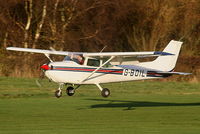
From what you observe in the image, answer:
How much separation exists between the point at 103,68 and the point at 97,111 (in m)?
4.19

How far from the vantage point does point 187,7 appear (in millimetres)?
38656

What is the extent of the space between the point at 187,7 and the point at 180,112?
23598 millimetres

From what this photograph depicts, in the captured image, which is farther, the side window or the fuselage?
the side window

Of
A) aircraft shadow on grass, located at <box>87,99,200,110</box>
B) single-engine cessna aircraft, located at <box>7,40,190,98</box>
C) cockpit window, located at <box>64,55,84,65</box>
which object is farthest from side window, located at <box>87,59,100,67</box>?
aircraft shadow on grass, located at <box>87,99,200,110</box>

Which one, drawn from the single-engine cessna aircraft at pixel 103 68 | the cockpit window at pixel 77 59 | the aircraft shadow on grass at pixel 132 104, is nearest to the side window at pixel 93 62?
the single-engine cessna aircraft at pixel 103 68

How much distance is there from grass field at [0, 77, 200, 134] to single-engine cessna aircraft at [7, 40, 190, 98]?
30.5 inches

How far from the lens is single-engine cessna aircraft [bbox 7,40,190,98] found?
758 inches

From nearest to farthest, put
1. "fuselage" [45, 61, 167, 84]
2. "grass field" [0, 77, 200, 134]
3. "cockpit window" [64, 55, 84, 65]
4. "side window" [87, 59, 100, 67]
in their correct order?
1. "grass field" [0, 77, 200, 134]
2. "fuselage" [45, 61, 167, 84]
3. "cockpit window" [64, 55, 84, 65]
4. "side window" [87, 59, 100, 67]

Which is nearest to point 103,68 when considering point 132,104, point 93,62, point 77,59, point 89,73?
point 93,62

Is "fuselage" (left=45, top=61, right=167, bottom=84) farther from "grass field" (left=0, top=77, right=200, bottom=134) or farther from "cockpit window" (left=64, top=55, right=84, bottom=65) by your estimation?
"grass field" (left=0, top=77, right=200, bottom=134)

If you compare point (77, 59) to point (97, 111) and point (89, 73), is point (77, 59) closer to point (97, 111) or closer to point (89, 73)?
point (89, 73)

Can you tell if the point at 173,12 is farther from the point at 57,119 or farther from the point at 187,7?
the point at 57,119

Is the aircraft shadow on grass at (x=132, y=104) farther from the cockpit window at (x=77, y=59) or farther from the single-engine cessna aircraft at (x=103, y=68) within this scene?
the cockpit window at (x=77, y=59)

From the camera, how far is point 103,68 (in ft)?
66.9
